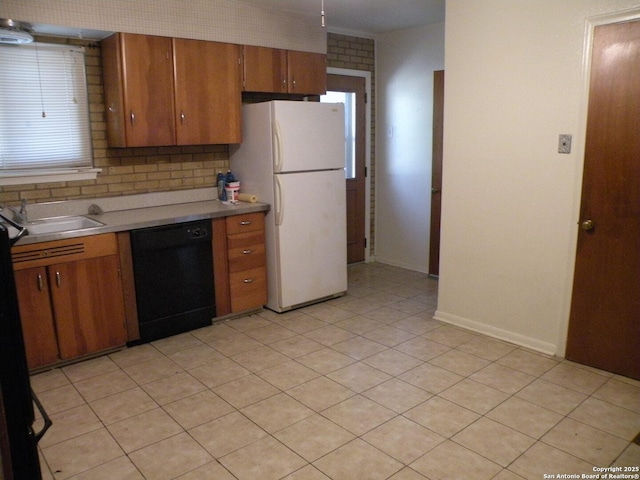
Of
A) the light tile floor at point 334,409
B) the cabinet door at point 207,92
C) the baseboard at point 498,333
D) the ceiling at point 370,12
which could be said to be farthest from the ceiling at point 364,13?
the baseboard at point 498,333

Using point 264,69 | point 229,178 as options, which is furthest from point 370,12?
point 229,178

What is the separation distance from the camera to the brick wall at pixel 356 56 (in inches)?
199

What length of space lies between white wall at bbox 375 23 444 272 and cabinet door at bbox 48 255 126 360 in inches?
121

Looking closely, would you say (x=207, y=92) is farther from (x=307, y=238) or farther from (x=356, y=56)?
(x=356, y=56)

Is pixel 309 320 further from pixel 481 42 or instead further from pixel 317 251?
pixel 481 42

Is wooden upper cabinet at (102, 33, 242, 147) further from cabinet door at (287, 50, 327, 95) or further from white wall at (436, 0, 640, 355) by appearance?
white wall at (436, 0, 640, 355)

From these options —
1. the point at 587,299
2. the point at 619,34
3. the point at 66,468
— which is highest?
the point at 619,34

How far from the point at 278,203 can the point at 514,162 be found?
1730mm

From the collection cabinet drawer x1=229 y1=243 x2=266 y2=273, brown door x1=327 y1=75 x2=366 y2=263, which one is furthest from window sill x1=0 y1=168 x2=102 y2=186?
brown door x1=327 y1=75 x2=366 y2=263

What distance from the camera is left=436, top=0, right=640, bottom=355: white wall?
3.02 meters

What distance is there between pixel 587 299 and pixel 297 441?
1938 millimetres

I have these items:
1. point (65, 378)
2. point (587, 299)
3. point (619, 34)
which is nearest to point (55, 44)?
point (65, 378)

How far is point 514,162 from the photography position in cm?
329

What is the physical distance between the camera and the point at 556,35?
9.82ft
